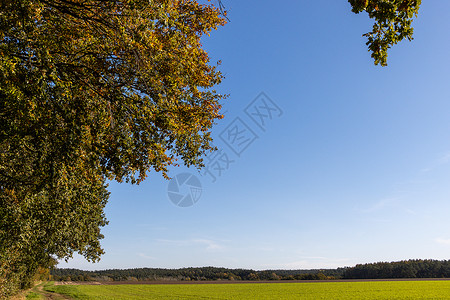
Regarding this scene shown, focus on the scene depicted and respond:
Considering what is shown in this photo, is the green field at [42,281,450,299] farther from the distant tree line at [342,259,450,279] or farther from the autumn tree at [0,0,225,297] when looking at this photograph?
the distant tree line at [342,259,450,279]

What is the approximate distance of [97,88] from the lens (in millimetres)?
9648

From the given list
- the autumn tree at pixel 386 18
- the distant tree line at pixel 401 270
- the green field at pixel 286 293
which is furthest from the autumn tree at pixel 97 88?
the distant tree line at pixel 401 270

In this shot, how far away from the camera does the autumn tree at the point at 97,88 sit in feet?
24.8

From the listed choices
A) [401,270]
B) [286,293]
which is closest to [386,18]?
[286,293]

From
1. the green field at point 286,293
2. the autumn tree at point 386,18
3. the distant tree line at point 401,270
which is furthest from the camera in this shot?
the distant tree line at point 401,270

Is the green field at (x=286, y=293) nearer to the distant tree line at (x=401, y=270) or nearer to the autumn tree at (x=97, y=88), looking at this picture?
the autumn tree at (x=97, y=88)

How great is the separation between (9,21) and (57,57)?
1.48 meters

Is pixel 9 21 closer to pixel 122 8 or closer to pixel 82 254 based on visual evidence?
pixel 122 8

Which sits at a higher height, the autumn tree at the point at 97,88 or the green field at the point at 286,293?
the autumn tree at the point at 97,88

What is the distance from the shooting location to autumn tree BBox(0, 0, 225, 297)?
756 cm

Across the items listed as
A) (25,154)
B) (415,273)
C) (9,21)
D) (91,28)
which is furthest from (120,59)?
(415,273)

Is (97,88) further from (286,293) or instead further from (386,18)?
(286,293)

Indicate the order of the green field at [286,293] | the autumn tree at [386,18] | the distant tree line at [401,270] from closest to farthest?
the autumn tree at [386,18]
the green field at [286,293]
the distant tree line at [401,270]

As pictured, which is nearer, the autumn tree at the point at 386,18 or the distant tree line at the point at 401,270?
the autumn tree at the point at 386,18
